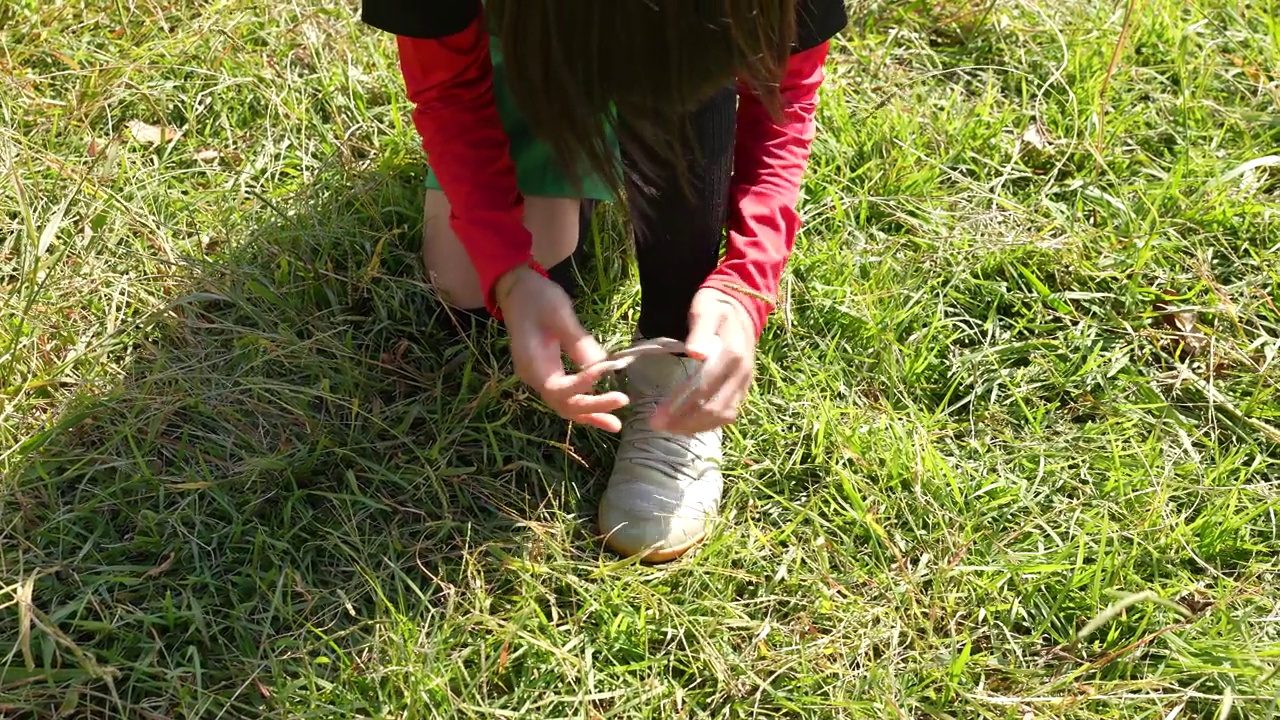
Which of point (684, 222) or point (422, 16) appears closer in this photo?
point (422, 16)

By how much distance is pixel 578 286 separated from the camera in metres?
1.64

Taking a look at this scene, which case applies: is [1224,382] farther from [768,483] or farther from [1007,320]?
[768,483]

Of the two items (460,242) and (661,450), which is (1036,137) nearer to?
(661,450)

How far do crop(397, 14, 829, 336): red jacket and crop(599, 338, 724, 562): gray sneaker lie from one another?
6.3 inches

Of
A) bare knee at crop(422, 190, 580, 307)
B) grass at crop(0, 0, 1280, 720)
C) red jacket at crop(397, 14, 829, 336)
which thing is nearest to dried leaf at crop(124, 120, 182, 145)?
grass at crop(0, 0, 1280, 720)

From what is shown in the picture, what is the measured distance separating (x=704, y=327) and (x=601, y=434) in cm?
37

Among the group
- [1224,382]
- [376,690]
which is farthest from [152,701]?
[1224,382]

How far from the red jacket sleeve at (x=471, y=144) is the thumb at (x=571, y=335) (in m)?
0.09

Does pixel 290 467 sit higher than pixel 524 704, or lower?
higher

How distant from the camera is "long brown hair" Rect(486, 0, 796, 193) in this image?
0.91 meters

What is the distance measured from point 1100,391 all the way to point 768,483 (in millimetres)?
544

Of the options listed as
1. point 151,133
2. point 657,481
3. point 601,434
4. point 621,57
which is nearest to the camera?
point 621,57

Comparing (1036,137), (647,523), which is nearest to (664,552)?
(647,523)

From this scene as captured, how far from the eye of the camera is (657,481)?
1.44 m
